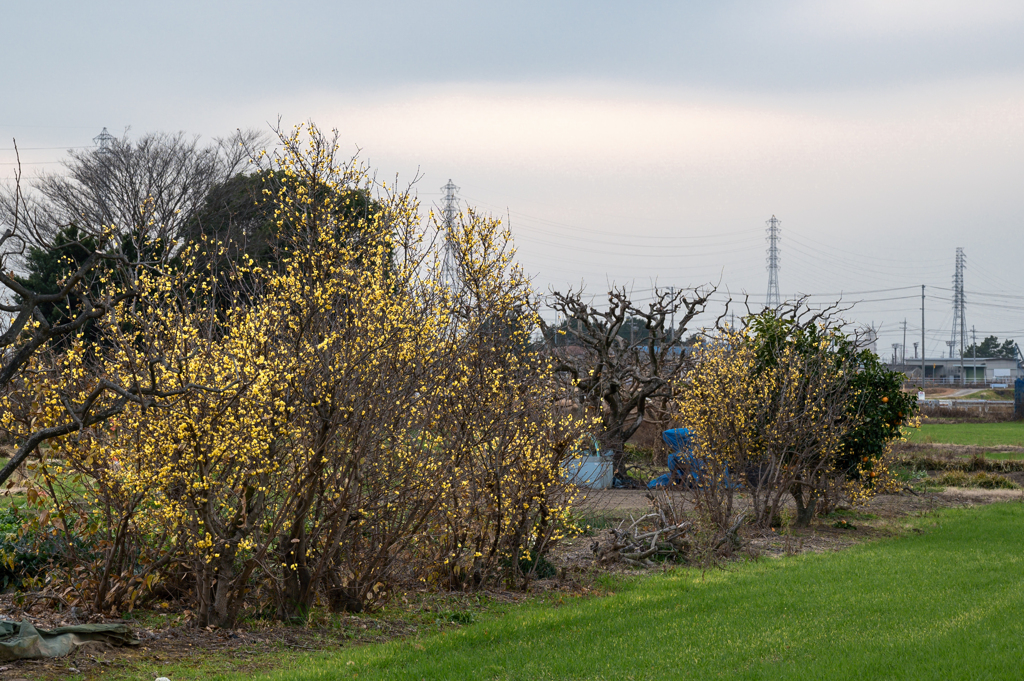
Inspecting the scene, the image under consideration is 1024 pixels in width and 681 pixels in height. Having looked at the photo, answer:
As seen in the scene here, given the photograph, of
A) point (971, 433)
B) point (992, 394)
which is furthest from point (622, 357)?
point (992, 394)

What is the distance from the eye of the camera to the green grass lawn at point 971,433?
31.9 metres

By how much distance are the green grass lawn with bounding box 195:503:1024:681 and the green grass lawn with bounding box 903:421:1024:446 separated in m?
21.2

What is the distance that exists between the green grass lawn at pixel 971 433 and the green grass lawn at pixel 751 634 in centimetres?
2124

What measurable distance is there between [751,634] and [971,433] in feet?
109

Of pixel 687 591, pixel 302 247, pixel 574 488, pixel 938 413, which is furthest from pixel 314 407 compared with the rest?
pixel 938 413

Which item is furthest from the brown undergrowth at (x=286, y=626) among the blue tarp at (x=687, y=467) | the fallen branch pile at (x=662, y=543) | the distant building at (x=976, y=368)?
the distant building at (x=976, y=368)

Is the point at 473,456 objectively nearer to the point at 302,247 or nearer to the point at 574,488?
the point at 574,488

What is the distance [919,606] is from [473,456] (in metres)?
4.59

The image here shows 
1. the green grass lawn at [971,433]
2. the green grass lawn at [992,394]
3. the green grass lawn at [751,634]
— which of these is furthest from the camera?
the green grass lawn at [992,394]

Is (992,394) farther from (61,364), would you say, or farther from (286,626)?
(61,364)

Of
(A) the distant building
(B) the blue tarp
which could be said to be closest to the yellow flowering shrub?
(B) the blue tarp

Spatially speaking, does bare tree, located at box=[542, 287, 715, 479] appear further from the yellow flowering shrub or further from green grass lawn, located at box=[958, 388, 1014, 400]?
green grass lawn, located at box=[958, 388, 1014, 400]

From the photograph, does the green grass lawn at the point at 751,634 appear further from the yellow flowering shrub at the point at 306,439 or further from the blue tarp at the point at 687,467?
the blue tarp at the point at 687,467

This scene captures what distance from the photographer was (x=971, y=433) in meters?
36.2
